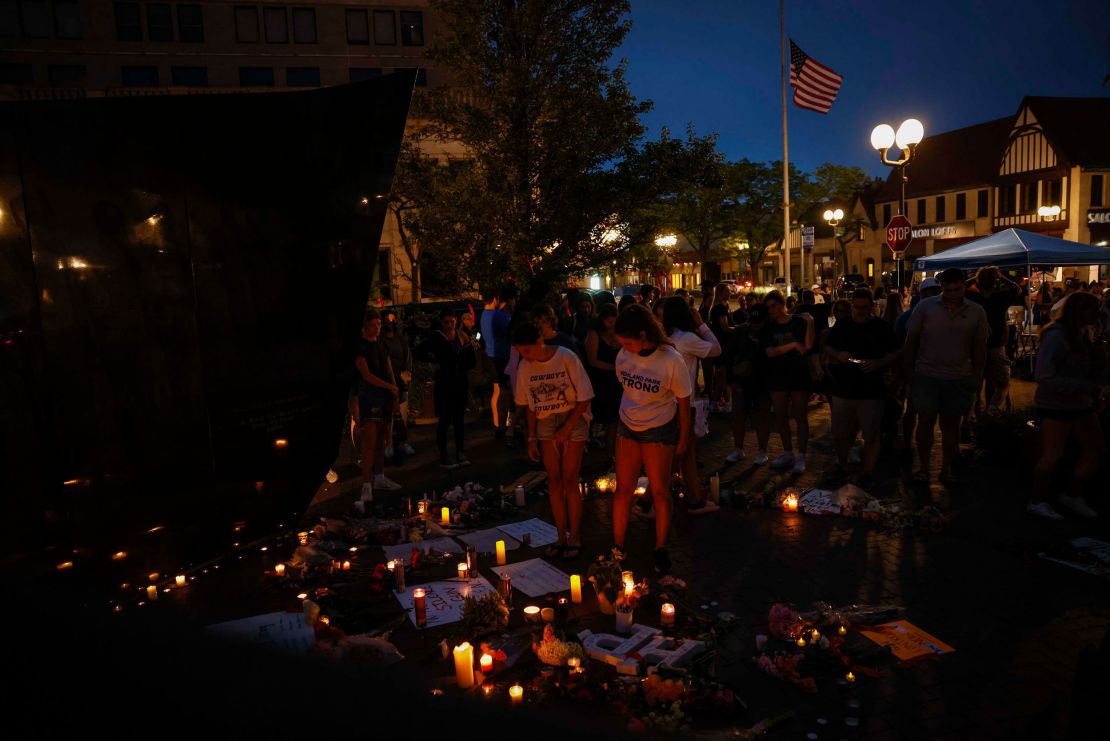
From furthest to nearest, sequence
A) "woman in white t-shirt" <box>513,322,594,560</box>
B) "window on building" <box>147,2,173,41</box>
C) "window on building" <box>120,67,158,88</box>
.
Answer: "window on building" <box>120,67,158,88</box> < "window on building" <box>147,2,173,41</box> < "woman in white t-shirt" <box>513,322,594,560</box>

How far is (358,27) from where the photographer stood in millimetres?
45719

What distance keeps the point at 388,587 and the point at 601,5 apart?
A: 39.4ft

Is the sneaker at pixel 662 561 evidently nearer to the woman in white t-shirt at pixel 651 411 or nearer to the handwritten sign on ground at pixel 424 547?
the woman in white t-shirt at pixel 651 411

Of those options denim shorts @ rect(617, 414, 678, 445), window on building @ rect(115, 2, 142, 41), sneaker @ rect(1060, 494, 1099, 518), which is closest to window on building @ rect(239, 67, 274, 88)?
window on building @ rect(115, 2, 142, 41)

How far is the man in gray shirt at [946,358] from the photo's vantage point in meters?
7.50

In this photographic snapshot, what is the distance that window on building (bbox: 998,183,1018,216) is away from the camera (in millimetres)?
45406

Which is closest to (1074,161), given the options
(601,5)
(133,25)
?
(601,5)

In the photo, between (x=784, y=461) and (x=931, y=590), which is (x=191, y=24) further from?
(x=931, y=590)

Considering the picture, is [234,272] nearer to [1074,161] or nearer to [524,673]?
[524,673]

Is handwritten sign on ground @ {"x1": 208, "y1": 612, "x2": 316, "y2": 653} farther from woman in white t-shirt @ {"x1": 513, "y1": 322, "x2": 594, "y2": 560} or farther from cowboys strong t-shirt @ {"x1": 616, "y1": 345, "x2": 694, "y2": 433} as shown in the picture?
cowboys strong t-shirt @ {"x1": 616, "y1": 345, "x2": 694, "y2": 433}

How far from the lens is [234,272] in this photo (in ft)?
17.2

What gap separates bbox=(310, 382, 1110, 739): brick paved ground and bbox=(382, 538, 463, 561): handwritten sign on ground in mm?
1243

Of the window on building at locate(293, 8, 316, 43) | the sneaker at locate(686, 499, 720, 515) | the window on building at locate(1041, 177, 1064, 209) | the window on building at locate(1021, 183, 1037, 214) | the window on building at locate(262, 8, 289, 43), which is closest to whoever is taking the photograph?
the sneaker at locate(686, 499, 720, 515)

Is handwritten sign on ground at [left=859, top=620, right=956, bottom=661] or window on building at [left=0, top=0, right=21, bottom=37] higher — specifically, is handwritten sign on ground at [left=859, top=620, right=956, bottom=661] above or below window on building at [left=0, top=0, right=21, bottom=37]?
below
